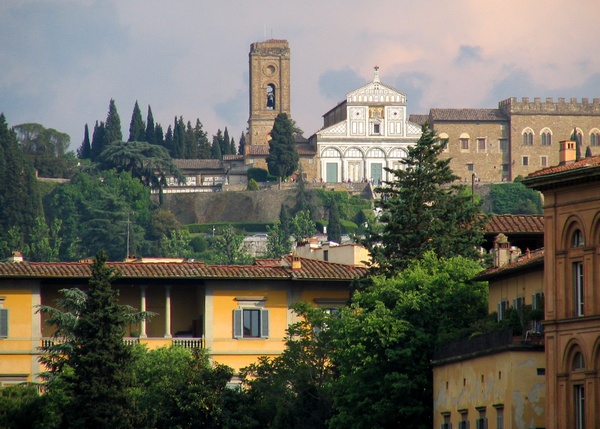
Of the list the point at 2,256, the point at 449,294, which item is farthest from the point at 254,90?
the point at 449,294

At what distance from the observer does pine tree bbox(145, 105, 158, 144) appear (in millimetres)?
194000

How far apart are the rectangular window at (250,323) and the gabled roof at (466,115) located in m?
127

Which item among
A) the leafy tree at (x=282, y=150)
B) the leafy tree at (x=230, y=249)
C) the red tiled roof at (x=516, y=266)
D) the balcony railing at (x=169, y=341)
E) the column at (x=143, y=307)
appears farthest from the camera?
the leafy tree at (x=282, y=150)

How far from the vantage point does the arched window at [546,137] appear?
610ft

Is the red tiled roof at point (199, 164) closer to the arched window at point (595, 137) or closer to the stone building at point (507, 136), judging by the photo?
the stone building at point (507, 136)

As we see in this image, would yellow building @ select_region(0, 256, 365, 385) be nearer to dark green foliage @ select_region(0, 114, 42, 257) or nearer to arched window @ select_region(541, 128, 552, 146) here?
dark green foliage @ select_region(0, 114, 42, 257)

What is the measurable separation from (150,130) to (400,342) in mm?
155941

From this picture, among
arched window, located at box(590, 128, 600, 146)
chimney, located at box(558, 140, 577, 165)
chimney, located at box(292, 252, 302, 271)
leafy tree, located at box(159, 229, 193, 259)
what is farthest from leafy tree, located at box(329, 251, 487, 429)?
arched window, located at box(590, 128, 600, 146)

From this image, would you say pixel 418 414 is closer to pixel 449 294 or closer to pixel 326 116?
pixel 449 294

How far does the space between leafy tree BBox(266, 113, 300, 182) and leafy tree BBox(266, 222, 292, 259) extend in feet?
29.0

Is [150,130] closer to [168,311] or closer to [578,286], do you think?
[168,311]

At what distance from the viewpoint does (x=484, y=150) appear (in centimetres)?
18375

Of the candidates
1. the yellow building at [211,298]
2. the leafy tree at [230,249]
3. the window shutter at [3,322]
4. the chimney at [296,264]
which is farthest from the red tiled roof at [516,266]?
the leafy tree at [230,249]

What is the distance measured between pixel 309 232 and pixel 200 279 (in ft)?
356
